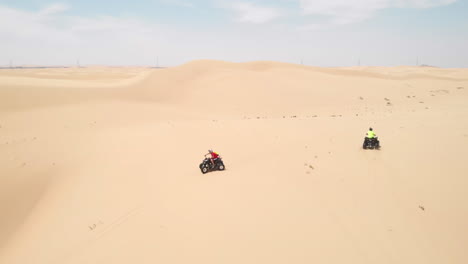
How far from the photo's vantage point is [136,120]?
2344 centimetres

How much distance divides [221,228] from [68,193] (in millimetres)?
7437

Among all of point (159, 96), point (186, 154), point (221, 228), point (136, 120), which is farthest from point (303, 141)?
point (159, 96)

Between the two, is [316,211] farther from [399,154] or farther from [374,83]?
[374,83]

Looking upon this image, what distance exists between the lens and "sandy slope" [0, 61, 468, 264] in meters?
5.66

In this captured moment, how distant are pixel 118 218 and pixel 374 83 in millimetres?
45595

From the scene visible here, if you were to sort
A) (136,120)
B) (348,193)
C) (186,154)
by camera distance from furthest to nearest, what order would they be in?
1. (136,120)
2. (186,154)
3. (348,193)

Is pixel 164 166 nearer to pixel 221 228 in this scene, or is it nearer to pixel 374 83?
pixel 221 228

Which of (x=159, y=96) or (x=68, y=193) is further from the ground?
(x=159, y=96)

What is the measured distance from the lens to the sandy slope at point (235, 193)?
18.6 feet

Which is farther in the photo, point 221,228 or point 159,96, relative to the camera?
point 159,96

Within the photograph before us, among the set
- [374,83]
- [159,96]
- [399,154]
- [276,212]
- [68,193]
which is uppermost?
[374,83]

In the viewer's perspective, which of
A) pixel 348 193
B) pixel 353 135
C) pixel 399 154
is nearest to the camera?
pixel 348 193

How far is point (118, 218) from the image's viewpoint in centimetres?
784

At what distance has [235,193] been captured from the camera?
25.9ft
